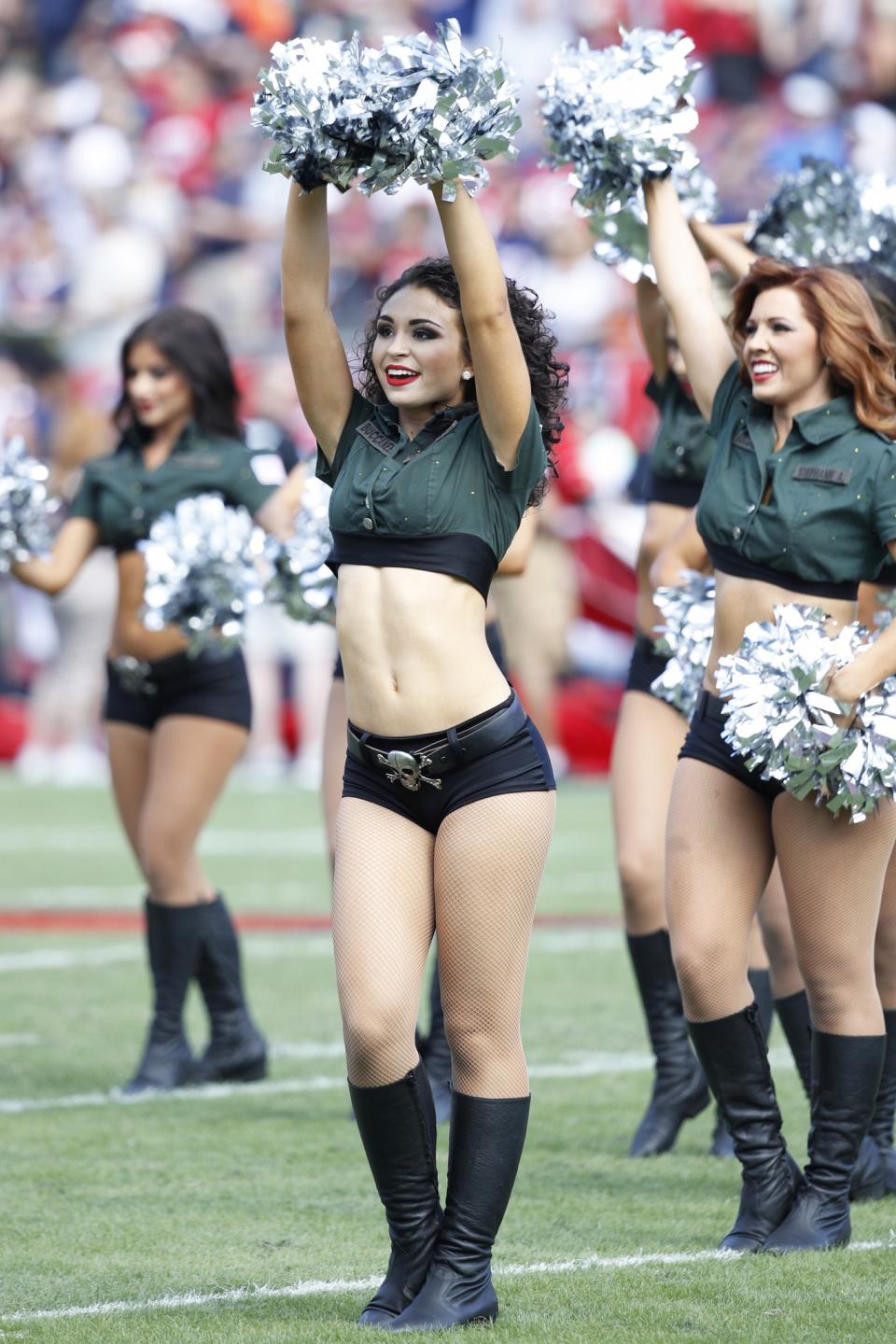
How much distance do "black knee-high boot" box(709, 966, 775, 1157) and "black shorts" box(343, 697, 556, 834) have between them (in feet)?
4.98

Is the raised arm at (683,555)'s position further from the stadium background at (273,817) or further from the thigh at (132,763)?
the thigh at (132,763)

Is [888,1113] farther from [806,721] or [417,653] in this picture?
[417,653]

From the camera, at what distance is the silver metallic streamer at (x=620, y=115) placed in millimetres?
4492

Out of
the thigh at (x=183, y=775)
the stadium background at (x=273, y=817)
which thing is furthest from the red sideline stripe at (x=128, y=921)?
the thigh at (x=183, y=775)

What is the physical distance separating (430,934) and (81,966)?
453cm

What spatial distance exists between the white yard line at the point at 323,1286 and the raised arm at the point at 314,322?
1485 millimetres

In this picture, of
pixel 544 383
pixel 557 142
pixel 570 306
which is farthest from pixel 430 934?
pixel 570 306

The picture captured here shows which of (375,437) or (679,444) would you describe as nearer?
(375,437)

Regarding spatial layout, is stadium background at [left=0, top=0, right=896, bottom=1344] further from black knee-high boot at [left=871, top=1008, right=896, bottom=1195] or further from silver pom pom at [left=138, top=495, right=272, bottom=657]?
silver pom pom at [left=138, top=495, right=272, bottom=657]

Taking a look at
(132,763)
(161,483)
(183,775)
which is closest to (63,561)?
(161,483)

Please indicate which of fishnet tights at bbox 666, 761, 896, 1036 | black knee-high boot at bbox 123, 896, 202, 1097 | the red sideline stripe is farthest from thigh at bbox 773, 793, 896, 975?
the red sideline stripe

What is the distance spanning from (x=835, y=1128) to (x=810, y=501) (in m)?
1.21

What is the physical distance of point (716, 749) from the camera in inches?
163

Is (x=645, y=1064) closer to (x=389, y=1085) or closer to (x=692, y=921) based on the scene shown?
(x=692, y=921)
